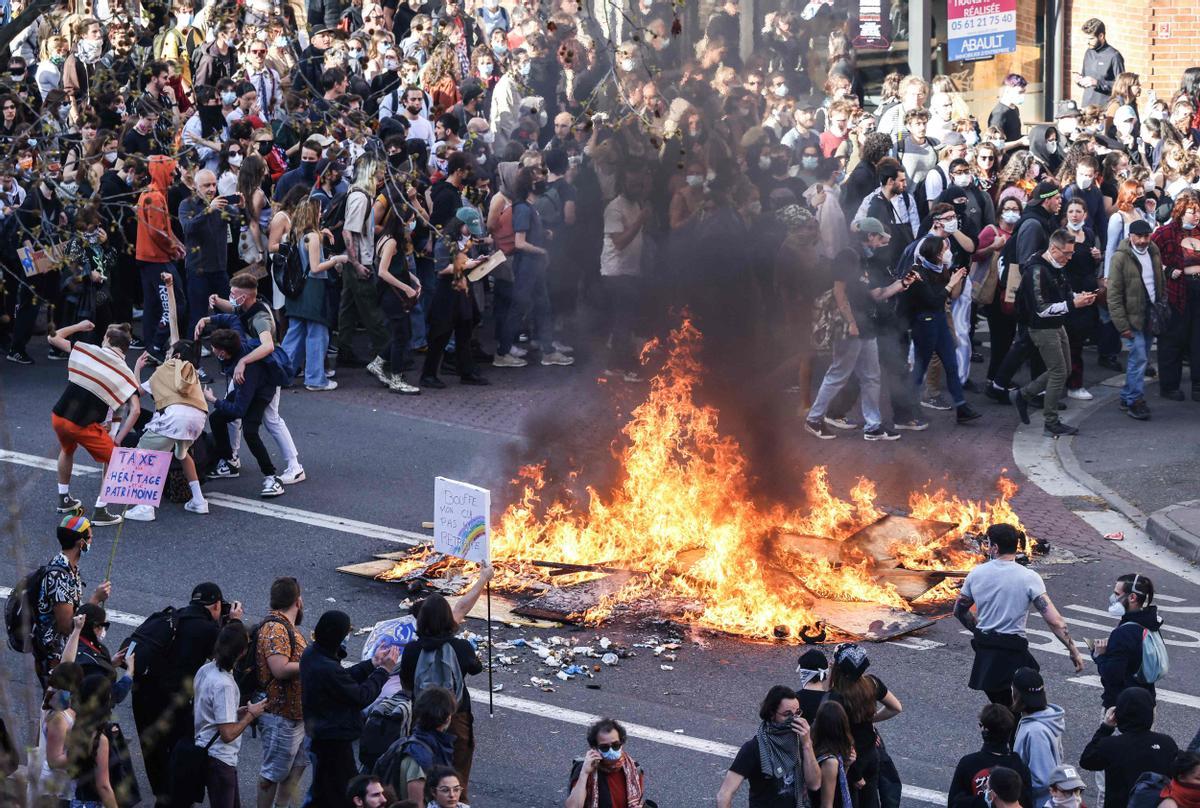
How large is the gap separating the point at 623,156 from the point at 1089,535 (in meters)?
5.97

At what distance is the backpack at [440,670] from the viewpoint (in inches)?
312

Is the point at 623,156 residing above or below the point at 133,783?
above

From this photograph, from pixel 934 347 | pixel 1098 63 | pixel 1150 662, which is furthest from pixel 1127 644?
pixel 1098 63

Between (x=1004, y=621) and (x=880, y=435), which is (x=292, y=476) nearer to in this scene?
(x=880, y=435)

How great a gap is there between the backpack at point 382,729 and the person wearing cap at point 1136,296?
9.55m

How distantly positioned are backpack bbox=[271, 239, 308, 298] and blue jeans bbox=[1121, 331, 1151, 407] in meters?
7.20

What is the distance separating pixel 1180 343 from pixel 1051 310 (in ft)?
5.43

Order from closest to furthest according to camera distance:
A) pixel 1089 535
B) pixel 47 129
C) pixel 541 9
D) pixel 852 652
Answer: pixel 852 652 < pixel 47 129 < pixel 1089 535 < pixel 541 9

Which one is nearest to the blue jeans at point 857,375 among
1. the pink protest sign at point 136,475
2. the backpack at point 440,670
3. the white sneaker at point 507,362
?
the white sneaker at point 507,362

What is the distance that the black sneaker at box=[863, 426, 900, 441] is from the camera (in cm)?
1489

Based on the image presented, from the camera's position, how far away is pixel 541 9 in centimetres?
2141

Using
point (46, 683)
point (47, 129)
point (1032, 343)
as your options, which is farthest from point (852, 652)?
point (1032, 343)

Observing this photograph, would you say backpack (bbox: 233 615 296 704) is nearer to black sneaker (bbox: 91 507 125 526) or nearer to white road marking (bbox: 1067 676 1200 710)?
black sneaker (bbox: 91 507 125 526)

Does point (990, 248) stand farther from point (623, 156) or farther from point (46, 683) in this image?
point (46, 683)
